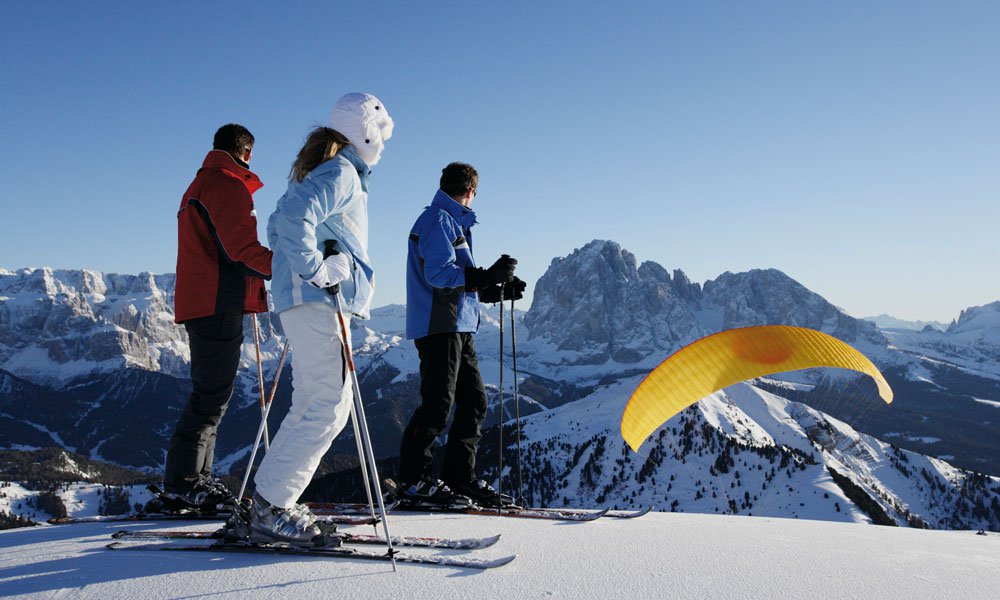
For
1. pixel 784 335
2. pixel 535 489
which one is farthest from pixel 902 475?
pixel 784 335

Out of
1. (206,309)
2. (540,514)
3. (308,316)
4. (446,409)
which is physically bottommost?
(540,514)

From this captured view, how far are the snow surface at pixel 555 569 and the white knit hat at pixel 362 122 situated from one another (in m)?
3.13

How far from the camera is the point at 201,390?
5816 millimetres

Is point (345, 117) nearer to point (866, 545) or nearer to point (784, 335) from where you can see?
point (866, 545)

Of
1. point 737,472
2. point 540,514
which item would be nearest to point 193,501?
point 540,514

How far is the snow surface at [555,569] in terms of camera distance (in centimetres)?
399

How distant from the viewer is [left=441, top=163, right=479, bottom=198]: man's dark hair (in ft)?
23.0

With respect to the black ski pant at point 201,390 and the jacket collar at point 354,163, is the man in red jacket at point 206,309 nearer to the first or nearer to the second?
the black ski pant at point 201,390

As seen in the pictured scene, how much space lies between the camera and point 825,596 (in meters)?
4.19

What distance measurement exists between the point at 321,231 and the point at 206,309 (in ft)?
5.36

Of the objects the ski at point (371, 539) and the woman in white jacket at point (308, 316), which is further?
the ski at point (371, 539)

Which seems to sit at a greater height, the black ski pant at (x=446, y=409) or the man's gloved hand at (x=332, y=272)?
the man's gloved hand at (x=332, y=272)

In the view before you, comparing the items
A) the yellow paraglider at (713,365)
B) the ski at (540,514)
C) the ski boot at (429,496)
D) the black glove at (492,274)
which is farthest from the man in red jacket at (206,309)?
the yellow paraglider at (713,365)

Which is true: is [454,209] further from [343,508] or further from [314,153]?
[343,508]
